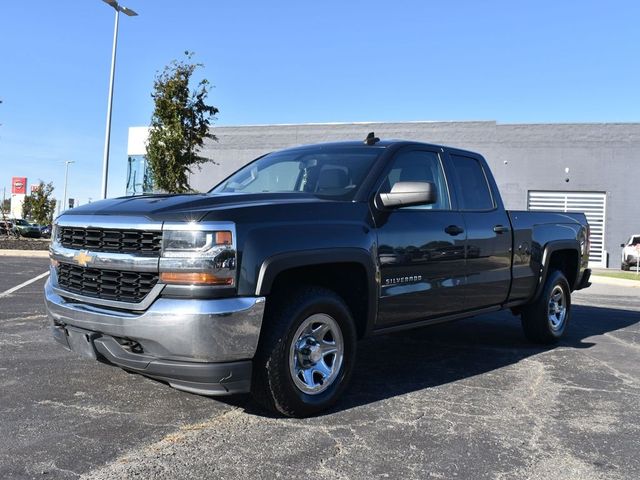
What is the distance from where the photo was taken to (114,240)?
3.64 meters

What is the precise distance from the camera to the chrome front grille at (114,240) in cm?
348

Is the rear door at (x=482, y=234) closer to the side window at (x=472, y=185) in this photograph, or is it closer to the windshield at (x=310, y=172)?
the side window at (x=472, y=185)

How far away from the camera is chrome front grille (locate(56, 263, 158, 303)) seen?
3.49 m

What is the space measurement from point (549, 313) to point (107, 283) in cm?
498

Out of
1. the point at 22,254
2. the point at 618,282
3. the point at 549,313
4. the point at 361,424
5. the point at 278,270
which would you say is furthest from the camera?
the point at 22,254

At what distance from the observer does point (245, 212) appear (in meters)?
3.55

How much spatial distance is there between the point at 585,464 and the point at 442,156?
2.93 meters

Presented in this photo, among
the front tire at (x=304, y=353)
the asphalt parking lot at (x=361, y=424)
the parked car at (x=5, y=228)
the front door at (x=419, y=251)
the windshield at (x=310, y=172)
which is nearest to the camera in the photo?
the asphalt parking lot at (x=361, y=424)

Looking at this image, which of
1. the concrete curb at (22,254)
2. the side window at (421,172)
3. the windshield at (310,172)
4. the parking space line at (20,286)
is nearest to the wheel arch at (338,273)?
the windshield at (310,172)

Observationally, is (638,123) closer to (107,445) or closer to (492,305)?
(492,305)

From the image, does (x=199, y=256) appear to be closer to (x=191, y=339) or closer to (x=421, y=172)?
(x=191, y=339)

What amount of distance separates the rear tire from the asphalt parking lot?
0.61 metres

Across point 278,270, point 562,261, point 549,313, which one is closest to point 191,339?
point 278,270

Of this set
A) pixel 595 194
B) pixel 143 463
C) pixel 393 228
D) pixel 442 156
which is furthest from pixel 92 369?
pixel 595 194
